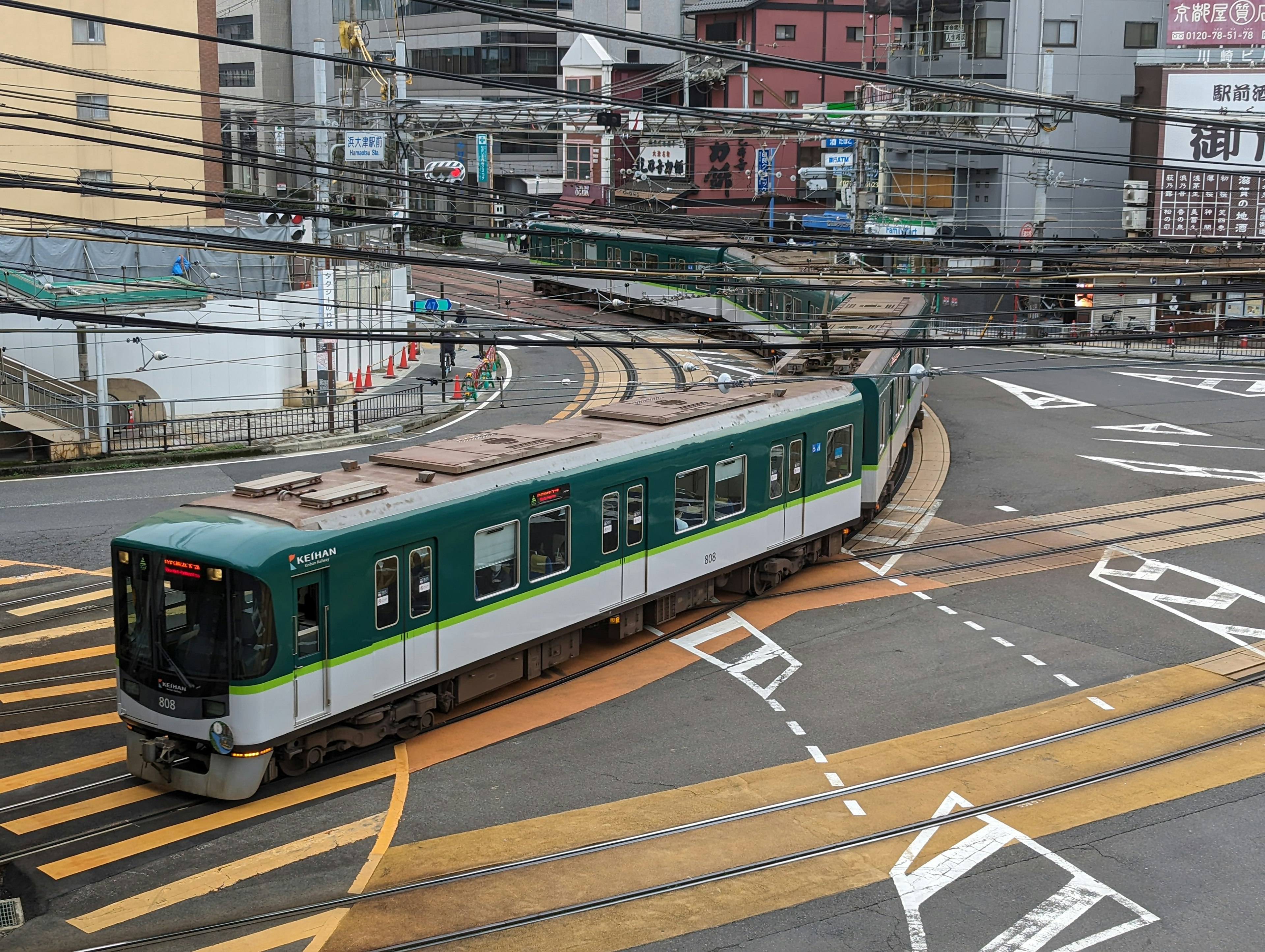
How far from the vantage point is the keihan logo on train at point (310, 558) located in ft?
40.9

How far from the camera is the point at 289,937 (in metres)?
10.4

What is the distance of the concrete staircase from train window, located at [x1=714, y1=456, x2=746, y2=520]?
15.6 m

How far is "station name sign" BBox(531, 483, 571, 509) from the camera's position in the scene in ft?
49.8

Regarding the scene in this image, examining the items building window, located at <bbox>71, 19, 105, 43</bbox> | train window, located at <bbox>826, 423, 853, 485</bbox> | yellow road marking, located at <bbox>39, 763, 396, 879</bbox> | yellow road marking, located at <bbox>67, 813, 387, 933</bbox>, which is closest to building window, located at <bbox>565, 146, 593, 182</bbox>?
building window, located at <bbox>71, 19, 105, 43</bbox>

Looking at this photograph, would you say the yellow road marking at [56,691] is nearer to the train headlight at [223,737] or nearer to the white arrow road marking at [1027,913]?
the train headlight at [223,737]

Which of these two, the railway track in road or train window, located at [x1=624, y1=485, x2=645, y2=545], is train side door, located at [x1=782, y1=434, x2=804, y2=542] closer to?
train window, located at [x1=624, y1=485, x2=645, y2=545]

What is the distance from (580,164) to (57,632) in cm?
6055

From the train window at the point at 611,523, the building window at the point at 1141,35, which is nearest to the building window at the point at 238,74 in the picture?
the building window at the point at 1141,35

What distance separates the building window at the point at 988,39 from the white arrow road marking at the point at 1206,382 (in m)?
19.0

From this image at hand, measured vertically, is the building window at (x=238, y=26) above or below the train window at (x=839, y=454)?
above

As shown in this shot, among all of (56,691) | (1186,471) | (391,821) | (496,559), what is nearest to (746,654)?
(496,559)

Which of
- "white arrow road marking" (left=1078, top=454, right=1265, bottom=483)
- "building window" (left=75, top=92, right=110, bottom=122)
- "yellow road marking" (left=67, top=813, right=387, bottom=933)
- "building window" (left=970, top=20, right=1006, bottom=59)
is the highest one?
"building window" (left=970, top=20, right=1006, bottom=59)

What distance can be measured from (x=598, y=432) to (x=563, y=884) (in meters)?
7.05

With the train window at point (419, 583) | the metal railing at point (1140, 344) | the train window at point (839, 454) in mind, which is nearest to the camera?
the train window at point (419, 583)
